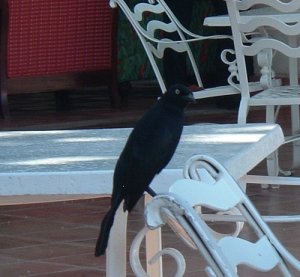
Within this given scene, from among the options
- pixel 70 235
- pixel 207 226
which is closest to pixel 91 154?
A: pixel 207 226

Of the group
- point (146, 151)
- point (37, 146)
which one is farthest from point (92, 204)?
point (146, 151)

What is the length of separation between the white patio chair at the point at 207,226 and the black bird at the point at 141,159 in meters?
0.07

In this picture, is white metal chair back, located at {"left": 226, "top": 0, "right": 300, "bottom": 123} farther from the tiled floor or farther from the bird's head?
the bird's head

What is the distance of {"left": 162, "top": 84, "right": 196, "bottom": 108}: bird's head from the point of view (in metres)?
2.38

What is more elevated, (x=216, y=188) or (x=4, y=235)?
(x=216, y=188)

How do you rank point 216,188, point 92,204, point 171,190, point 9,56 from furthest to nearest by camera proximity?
1. point 9,56
2. point 92,204
3. point 216,188
4. point 171,190

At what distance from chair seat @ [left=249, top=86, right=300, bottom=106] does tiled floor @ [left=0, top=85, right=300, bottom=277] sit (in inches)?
20.4

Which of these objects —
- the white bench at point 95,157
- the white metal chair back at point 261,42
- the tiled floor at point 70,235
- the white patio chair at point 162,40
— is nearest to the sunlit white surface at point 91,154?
the white bench at point 95,157

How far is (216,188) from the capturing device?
6.31 feet

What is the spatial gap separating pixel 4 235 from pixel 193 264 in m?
1.01

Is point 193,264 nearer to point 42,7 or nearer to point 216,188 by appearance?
point 216,188

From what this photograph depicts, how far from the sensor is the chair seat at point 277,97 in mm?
4703

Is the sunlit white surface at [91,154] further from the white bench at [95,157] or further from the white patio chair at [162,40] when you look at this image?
the white patio chair at [162,40]

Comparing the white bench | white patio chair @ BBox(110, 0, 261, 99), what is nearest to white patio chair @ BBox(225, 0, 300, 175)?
white patio chair @ BBox(110, 0, 261, 99)
